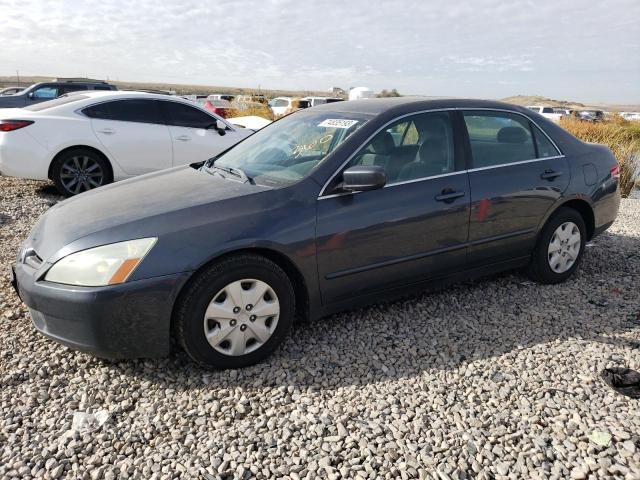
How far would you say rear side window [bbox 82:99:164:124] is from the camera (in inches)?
295

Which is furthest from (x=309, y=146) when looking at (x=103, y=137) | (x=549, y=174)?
(x=103, y=137)

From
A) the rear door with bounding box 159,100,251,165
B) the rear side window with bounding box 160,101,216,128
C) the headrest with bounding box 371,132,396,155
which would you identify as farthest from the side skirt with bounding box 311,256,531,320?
the rear side window with bounding box 160,101,216,128

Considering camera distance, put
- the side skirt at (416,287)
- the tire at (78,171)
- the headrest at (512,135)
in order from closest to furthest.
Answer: the side skirt at (416,287), the headrest at (512,135), the tire at (78,171)

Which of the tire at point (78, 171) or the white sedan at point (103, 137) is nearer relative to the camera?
the white sedan at point (103, 137)

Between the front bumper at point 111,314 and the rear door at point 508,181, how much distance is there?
230cm

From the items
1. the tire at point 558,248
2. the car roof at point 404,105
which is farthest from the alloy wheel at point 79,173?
the tire at point 558,248

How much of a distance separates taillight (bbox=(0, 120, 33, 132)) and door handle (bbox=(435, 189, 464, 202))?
5899 mm

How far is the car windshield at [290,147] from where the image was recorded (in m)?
3.57

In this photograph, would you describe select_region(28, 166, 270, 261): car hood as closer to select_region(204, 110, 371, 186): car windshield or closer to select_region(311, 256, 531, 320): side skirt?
select_region(204, 110, 371, 186): car windshield

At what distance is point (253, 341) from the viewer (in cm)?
320

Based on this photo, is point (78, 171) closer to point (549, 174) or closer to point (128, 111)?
point (128, 111)

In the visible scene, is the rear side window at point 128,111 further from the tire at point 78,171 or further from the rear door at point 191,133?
the tire at point 78,171

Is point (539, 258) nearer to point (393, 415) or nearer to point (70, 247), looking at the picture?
point (393, 415)

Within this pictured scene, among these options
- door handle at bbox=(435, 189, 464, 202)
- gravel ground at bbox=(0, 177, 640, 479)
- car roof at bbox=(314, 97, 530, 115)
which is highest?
car roof at bbox=(314, 97, 530, 115)
